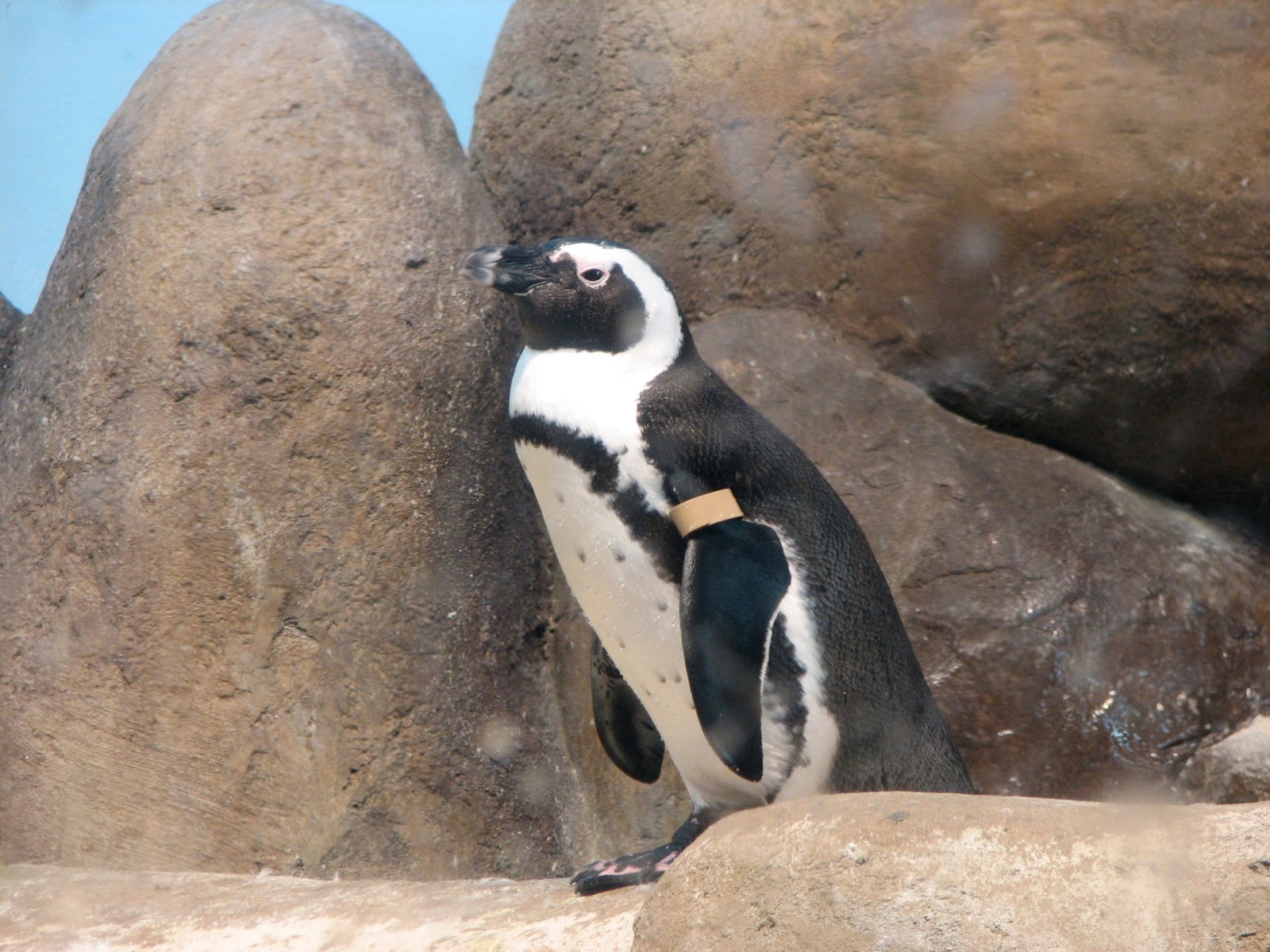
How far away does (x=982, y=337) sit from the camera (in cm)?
269

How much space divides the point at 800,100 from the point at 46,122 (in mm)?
1563

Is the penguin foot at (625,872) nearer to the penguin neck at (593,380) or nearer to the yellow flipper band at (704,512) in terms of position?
the yellow flipper band at (704,512)

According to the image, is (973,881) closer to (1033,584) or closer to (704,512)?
(704,512)

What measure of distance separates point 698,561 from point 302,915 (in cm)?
75

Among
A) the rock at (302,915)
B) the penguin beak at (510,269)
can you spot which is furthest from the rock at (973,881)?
the penguin beak at (510,269)

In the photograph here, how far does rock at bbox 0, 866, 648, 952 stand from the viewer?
1.64m

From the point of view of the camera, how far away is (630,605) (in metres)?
1.96

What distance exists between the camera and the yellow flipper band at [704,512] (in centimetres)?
185

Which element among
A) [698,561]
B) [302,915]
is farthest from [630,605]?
[302,915]

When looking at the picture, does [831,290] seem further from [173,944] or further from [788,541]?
[173,944]

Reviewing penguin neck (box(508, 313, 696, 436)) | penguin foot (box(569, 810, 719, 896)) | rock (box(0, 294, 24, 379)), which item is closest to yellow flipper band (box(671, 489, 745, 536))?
penguin neck (box(508, 313, 696, 436))

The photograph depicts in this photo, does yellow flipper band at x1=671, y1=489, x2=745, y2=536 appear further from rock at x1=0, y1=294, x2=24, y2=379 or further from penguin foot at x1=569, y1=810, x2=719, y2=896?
rock at x1=0, y1=294, x2=24, y2=379

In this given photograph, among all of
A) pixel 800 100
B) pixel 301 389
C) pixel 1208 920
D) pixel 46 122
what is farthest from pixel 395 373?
pixel 1208 920

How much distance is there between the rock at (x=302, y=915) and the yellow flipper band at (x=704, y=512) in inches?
20.4
